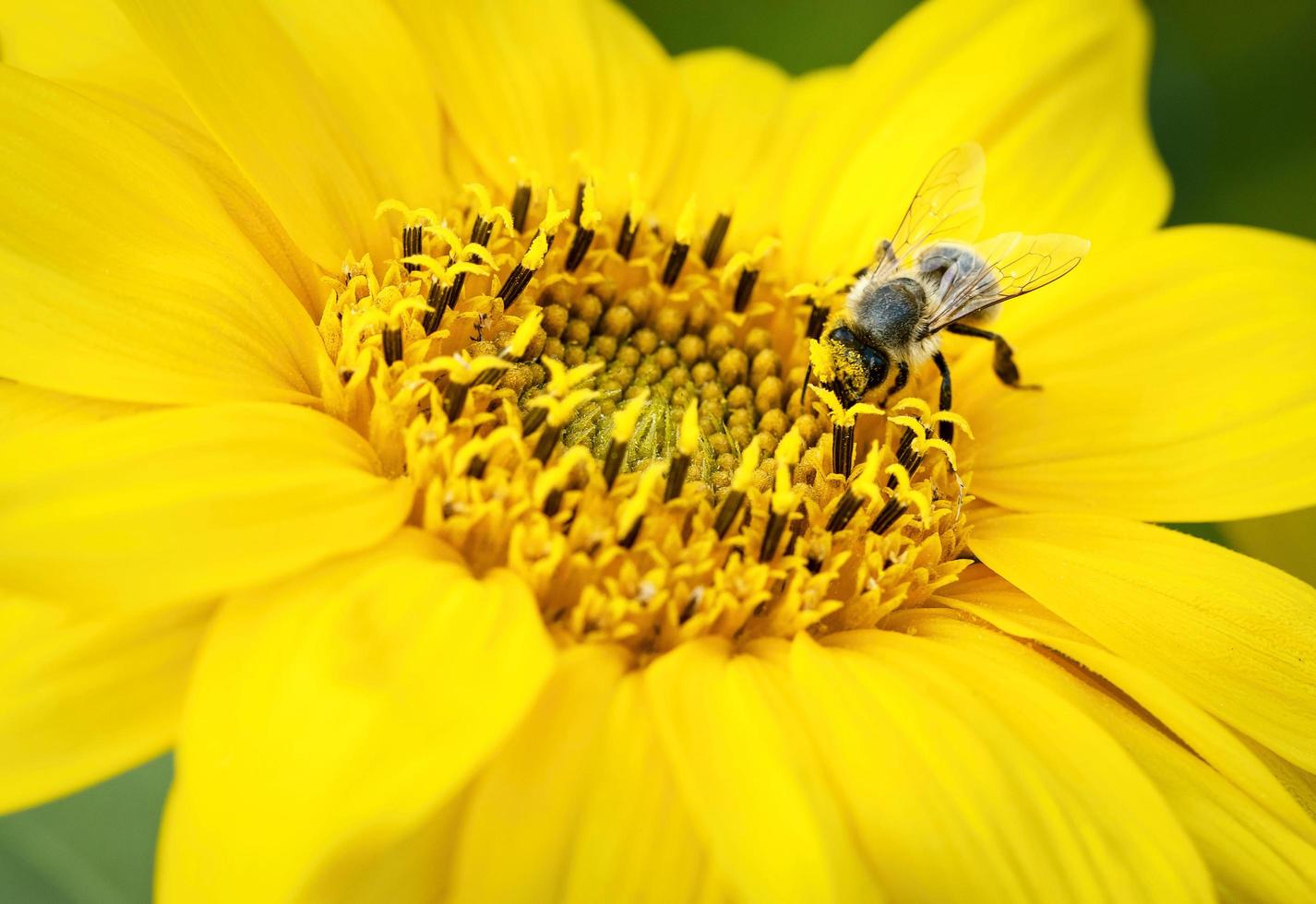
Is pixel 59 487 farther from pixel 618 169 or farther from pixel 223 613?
pixel 618 169

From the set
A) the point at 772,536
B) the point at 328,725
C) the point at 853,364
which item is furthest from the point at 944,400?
the point at 328,725

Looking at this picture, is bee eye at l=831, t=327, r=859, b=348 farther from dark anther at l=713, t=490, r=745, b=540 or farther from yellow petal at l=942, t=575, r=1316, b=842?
yellow petal at l=942, t=575, r=1316, b=842

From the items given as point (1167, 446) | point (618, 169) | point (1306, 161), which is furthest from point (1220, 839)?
point (1306, 161)

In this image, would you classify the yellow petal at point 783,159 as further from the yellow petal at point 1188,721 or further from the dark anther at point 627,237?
the yellow petal at point 1188,721

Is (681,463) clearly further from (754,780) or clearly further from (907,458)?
(754,780)

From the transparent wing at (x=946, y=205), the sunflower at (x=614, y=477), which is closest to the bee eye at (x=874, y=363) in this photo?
the sunflower at (x=614, y=477)

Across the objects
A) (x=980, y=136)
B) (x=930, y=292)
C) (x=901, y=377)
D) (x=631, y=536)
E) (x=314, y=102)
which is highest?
(x=980, y=136)
